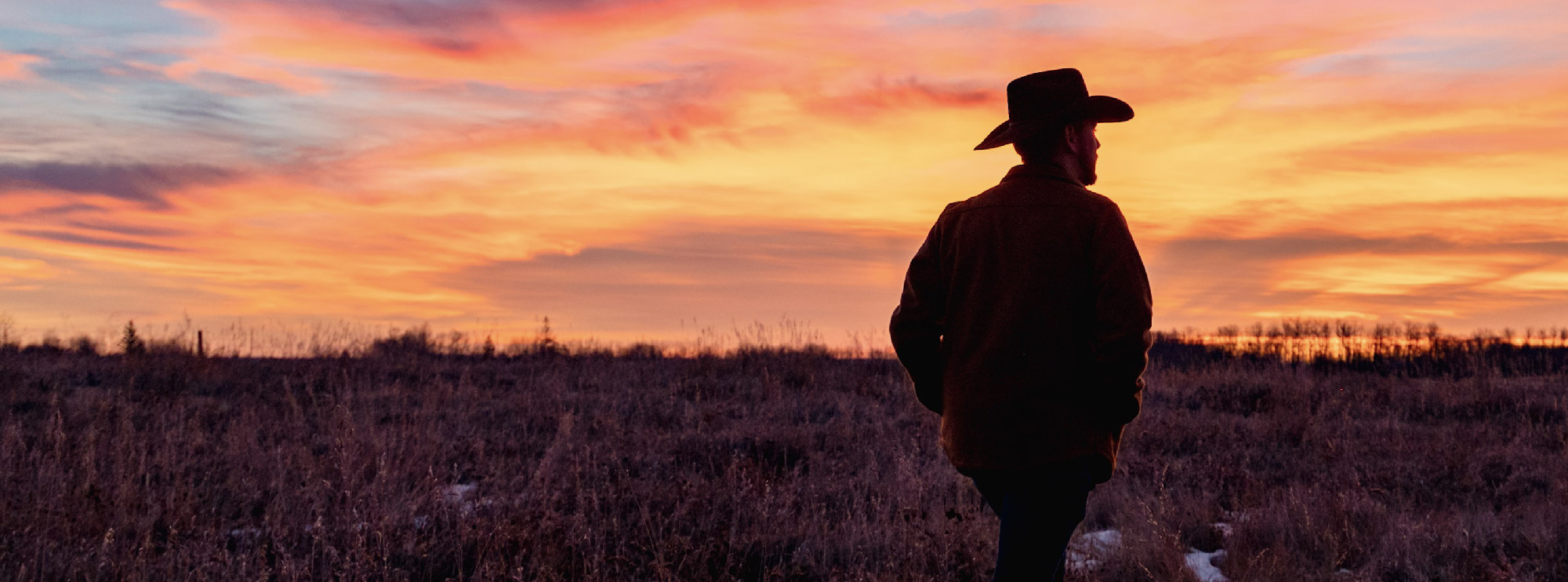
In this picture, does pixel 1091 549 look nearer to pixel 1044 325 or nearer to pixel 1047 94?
pixel 1044 325

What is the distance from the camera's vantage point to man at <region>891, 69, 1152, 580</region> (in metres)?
2.74

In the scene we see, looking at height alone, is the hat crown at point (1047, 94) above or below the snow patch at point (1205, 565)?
above

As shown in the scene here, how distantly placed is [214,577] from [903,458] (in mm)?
4815

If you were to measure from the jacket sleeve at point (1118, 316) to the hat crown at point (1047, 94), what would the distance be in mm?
385

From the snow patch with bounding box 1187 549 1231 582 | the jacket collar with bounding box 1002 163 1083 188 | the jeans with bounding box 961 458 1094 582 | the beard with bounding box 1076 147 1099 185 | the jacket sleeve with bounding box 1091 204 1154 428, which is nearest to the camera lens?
the jacket sleeve with bounding box 1091 204 1154 428

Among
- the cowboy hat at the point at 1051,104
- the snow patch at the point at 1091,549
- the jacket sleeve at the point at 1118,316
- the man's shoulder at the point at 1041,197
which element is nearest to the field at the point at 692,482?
the snow patch at the point at 1091,549

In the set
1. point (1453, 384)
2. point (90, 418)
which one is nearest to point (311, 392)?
point (90, 418)

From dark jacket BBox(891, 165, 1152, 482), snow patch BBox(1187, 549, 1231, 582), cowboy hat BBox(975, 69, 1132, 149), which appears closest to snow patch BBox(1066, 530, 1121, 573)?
snow patch BBox(1187, 549, 1231, 582)

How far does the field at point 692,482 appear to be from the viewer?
17.6ft

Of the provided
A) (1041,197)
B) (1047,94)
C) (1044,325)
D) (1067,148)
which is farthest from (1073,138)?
(1044,325)

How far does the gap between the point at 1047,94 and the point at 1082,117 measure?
12 cm

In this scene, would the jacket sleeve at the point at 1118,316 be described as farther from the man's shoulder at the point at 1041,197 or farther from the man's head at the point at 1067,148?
the man's head at the point at 1067,148

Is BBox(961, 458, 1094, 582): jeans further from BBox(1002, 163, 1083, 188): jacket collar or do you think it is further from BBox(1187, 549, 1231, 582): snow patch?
BBox(1187, 549, 1231, 582): snow patch

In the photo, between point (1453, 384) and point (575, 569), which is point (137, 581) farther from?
point (1453, 384)
